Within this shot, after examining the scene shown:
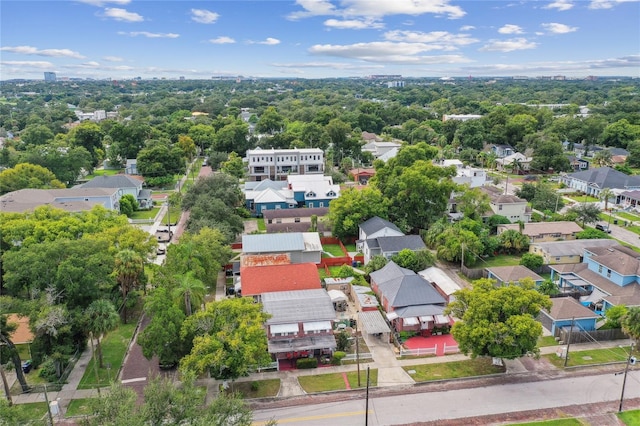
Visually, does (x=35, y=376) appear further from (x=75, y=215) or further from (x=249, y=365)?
(x=75, y=215)

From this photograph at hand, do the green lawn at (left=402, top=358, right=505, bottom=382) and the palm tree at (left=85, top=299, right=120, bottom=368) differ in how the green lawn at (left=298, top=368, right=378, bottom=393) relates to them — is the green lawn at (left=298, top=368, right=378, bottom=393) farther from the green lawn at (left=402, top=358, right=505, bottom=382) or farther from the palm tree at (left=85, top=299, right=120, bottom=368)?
the palm tree at (left=85, top=299, right=120, bottom=368)

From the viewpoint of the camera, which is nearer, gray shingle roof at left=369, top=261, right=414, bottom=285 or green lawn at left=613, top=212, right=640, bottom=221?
gray shingle roof at left=369, top=261, right=414, bottom=285

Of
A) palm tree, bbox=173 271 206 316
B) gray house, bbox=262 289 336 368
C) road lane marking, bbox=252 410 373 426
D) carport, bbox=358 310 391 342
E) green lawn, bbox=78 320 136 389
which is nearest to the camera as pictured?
road lane marking, bbox=252 410 373 426

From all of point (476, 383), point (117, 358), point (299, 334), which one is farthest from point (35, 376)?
point (476, 383)

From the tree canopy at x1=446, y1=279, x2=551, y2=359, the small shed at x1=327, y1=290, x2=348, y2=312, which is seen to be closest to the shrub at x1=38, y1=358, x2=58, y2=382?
the small shed at x1=327, y1=290, x2=348, y2=312

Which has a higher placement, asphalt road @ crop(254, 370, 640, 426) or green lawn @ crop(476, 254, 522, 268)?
green lawn @ crop(476, 254, 522, 268)

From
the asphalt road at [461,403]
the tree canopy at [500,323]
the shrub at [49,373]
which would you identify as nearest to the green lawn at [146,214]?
the shrub at [49,373]

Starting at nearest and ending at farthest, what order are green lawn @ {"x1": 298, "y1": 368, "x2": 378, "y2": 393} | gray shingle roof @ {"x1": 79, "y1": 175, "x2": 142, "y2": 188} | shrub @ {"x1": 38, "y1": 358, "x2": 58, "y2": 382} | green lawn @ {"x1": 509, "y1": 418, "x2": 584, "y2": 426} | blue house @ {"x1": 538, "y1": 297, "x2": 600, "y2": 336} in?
green lawn @ {"x1": 509, "y1": 418, "x2": 584, "y2": 426} → green lawn @ {"x1": 298, "y1": 368, "x2": 378, "y2": 393} → shrub @ {"x1": 38, "y1": 358, "x2": 58, "y2": 382} → blue house @ {"x1": 538, "y1": 297, "x2": 600, "y2": 336} → gray shingle roof @ {"x1": 79, "y1": 175, "x2": 142, "y2": 188}
